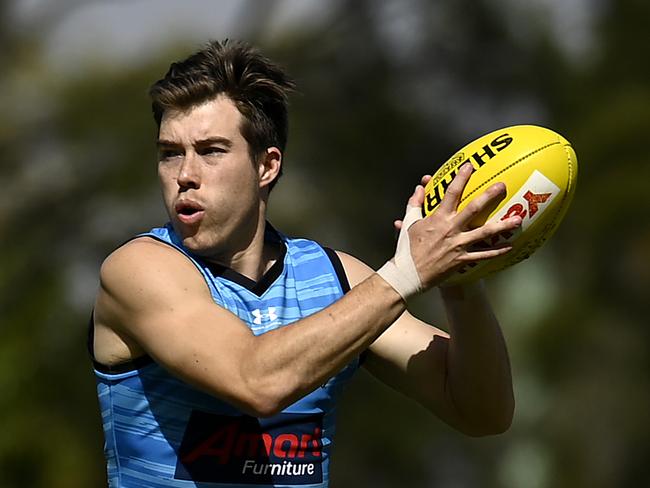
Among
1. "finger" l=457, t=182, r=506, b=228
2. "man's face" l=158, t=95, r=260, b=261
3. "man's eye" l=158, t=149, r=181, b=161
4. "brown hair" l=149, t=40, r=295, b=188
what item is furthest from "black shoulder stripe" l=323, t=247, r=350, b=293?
"finger" l=457, t=182, r=506, b=228

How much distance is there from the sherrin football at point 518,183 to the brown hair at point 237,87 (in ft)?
2.70

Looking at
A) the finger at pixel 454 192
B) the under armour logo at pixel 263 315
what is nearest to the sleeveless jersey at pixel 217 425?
the under armour logo at pixel 263 315

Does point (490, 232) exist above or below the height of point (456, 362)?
above

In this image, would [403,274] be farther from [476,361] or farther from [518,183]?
[476,361]

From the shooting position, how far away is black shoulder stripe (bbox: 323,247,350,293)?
551 centimetres

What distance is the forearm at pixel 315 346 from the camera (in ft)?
15.3

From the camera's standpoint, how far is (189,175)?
5.24 metres

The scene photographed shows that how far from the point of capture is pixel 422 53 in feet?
72.8

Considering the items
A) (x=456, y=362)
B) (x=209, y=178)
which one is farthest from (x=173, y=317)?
(x=456, y=362)

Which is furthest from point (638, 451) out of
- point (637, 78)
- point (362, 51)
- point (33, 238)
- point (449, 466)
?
point (33, 238)

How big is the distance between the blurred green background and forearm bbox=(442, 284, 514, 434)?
13.0m

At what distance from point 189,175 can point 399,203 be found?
53.8 feet

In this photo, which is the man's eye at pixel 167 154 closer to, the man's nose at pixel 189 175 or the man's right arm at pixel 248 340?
the man's nose at pixel 189 175

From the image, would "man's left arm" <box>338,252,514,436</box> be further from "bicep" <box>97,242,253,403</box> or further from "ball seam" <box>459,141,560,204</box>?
"bicep" <box>97,242,253,403</box>
